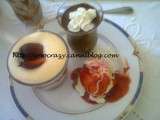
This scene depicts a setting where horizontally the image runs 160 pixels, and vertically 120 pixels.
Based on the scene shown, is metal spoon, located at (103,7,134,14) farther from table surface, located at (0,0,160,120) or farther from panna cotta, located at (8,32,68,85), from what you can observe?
panna cotta, located at (8,32,68,85)

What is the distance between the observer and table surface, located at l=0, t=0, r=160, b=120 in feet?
1.98

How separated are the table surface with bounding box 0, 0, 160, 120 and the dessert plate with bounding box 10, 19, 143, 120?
0.02 m

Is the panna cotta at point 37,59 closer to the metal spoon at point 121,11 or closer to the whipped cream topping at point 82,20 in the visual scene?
the whipped cream topping at point 82,20

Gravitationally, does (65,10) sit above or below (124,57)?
above

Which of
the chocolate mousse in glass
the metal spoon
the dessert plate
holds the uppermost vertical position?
the metal spoon

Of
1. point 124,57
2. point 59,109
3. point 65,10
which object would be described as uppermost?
point 65,10

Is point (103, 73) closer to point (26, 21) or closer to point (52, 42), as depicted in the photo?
point (52, 42)

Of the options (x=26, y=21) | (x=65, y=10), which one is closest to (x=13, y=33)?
(x=26, y=21)

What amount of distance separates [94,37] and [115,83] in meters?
0.11

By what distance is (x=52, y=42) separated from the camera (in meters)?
0.64

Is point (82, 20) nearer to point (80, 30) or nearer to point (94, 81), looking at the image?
point (80, 30)

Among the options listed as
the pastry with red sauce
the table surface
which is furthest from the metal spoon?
the pastry with red sauce

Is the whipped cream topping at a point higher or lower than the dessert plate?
higher

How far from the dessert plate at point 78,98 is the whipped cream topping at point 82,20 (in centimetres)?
9
